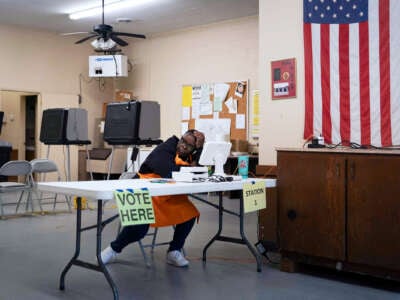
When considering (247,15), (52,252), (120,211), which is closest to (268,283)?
(120,211)

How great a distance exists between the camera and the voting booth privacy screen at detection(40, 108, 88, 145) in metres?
6.66

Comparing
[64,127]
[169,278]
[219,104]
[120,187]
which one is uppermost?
[219,104]

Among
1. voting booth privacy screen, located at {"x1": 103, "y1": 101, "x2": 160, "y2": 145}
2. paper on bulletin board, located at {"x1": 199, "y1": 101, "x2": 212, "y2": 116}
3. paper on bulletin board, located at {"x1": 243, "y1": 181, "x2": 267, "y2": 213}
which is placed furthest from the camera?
paper on bulletin board, located at {"x1": 199, "y1": 101, "x2": 212, "y2": 116}

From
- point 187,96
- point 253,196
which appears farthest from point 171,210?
point 187,96

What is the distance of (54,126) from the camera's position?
681cm

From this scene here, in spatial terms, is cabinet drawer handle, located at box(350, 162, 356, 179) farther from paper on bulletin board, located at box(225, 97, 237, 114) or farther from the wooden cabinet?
paper on bulletin board, located at box(225, 97, 237, 114)

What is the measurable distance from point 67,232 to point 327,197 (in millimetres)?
2859

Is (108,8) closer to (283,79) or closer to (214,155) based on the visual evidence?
(283,79)

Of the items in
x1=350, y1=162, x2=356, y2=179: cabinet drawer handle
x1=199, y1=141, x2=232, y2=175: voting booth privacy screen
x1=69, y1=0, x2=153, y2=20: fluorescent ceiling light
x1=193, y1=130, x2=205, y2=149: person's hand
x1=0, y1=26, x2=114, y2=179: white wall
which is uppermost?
x1=69, y1=0, x2=153, y2=20: fluorescent ceiling light

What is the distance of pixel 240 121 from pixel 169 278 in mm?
5614

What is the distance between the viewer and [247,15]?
344 inches

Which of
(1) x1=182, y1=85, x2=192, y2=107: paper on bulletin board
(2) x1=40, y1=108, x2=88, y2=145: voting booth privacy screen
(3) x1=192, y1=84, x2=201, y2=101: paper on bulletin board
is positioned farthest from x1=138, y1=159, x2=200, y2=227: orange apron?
(1) x1=182, y1=85, x2=192, y2=107: paper on bulletin board

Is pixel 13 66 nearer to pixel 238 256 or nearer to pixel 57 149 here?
pixel 57 149

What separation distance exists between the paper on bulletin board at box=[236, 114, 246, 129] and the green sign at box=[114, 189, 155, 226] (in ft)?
20.0
